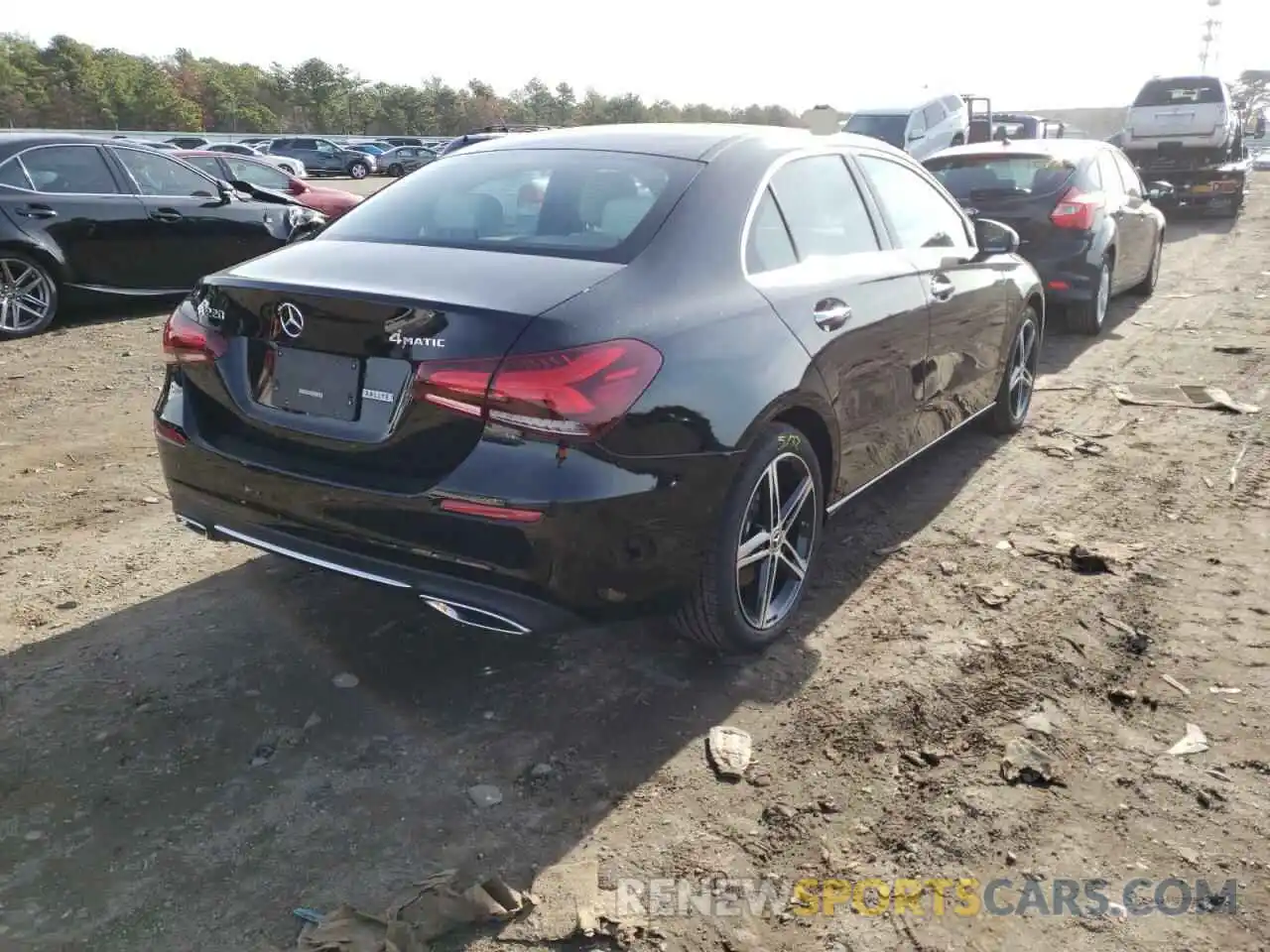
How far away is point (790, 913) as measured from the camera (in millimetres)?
2504

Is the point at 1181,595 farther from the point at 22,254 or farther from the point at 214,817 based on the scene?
the point at 22,254

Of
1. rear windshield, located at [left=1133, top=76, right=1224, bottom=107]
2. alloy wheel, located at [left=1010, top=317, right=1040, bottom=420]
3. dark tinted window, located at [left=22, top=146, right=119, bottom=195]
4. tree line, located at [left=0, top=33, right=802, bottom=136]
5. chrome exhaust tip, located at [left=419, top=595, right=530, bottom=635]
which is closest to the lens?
chrome exhaust tip, located at [left=419, top=595, right=530, bottom=635]

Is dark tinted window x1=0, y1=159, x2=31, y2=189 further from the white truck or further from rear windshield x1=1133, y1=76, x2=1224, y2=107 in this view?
rear windshield x1=1133, y1=76, x2=1224, y2=107

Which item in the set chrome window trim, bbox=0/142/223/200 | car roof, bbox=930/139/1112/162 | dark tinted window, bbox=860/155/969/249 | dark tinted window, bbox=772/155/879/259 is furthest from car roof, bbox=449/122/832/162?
chrome window trim, bbox=0/142/223/200

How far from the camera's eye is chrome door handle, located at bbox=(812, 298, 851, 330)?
12.1 feet

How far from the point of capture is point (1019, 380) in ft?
20.3

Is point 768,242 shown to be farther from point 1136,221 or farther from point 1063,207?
point 1136,221

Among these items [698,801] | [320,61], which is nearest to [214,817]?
[698,801]

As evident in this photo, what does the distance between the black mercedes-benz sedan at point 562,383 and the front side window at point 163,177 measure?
626 centimetres

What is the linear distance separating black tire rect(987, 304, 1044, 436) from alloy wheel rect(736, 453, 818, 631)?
250cm

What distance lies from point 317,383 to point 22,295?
6746mm

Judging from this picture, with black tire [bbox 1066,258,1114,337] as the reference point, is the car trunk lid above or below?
above

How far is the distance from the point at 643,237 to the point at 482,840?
1788 mm

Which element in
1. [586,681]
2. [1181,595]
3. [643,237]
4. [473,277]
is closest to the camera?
[473,277]
